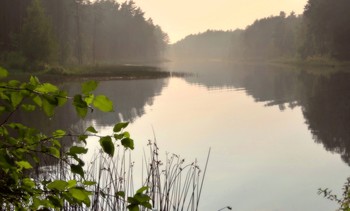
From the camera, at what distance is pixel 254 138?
16.1 metres

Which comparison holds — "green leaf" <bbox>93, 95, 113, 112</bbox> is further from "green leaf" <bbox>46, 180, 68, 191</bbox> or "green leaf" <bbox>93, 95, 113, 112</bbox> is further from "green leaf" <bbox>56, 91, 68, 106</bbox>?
"green leaf" <bbox>46, 180, 68, 191</bbox>

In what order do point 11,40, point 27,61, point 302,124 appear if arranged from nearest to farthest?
point 302,124
point 27,61
point 11,40


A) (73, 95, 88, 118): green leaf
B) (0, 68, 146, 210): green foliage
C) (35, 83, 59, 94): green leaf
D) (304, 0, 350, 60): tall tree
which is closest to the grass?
(0, 68, 146, 210): green foliage

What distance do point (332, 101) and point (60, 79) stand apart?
28142mm

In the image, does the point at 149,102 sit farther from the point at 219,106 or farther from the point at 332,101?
the point at 332,101

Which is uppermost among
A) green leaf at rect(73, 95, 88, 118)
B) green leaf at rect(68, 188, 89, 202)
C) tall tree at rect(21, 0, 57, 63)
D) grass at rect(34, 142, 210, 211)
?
tall tree at rect(21, 0, 57, 63)

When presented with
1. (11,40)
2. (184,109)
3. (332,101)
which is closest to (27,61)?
(11,40)

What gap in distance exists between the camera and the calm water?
388 inches

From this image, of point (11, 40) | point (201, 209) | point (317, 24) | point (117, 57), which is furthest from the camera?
point (117, 57)

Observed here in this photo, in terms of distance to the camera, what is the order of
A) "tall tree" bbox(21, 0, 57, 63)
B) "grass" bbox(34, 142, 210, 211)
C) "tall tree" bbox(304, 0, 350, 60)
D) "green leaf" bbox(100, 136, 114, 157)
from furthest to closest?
"tall tree" bbox(304, 0, 350, 60) → "tall tree" bbox(21, 0, 57, 63) → "grass" bbox(34, 142, 210, 211) → "green leaf" bbox(100, 136, 114, 157)

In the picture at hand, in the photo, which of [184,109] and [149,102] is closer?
[184,109]

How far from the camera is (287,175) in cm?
1119

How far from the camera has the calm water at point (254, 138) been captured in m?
9.86

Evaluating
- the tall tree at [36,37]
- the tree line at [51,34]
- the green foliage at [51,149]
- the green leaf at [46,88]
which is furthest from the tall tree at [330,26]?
the green leaf at [46,88]
